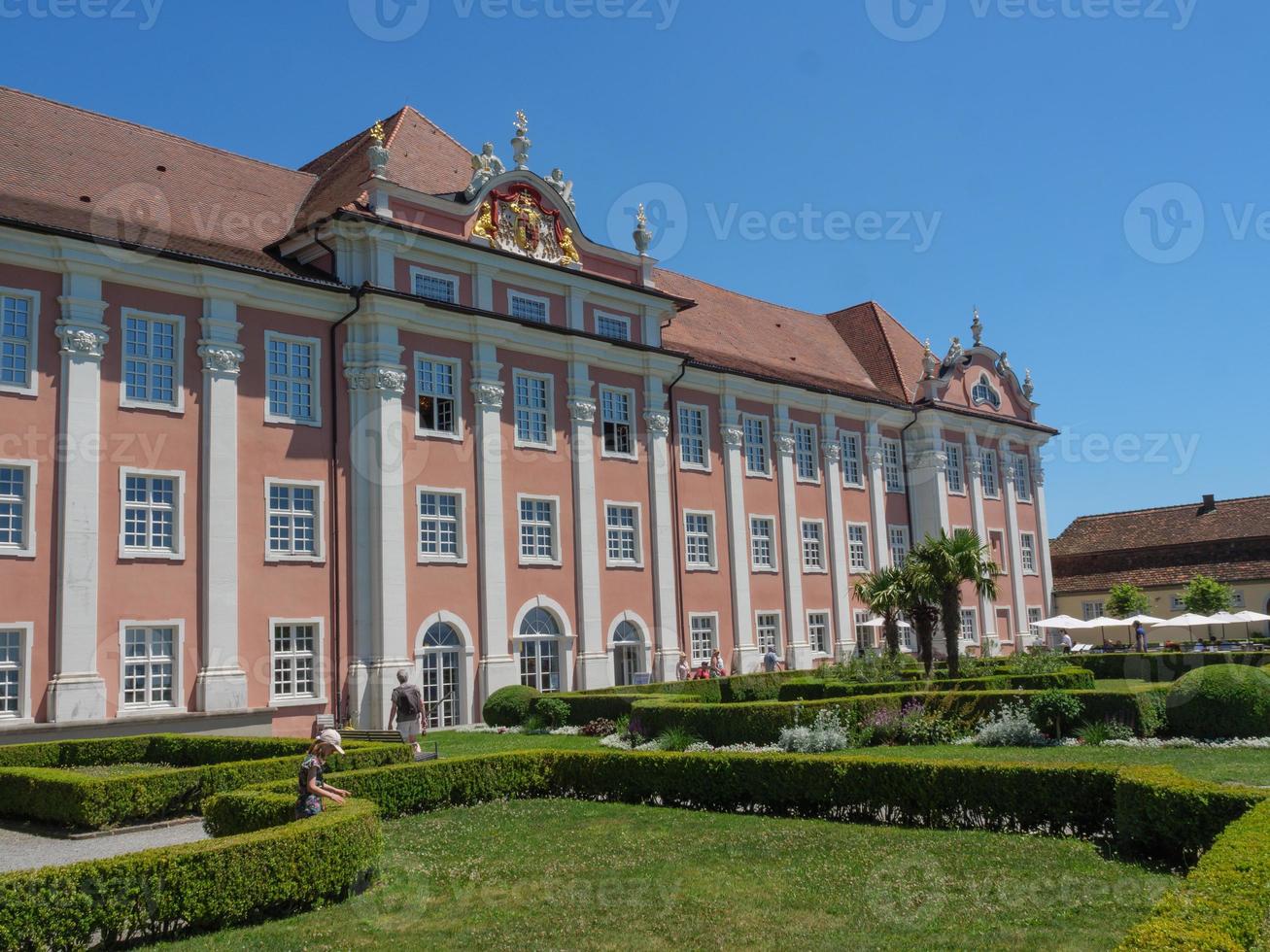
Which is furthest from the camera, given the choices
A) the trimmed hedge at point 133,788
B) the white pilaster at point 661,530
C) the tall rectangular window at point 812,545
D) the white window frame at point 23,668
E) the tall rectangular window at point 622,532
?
the tall rectangular window at point 812,545

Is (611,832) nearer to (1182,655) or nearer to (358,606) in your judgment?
(358,606)

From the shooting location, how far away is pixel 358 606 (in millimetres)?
28203

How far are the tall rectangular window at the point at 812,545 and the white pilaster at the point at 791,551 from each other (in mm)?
705

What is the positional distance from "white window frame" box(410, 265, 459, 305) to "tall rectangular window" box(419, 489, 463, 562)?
514 cm

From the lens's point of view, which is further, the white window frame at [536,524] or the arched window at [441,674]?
the white window frame at [536,524]

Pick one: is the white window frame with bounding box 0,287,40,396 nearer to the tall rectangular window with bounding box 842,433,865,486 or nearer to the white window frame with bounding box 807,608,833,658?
the white window frame with bounding box 807,608,833,658

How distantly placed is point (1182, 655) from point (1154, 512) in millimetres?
34275

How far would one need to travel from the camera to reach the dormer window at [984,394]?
52.6 meters

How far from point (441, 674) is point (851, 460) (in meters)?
22.3

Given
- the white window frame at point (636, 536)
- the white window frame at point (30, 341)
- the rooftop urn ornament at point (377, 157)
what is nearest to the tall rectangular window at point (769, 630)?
the white window frame at point (636, 536)

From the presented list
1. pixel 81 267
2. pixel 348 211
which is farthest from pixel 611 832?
pixel 348 211

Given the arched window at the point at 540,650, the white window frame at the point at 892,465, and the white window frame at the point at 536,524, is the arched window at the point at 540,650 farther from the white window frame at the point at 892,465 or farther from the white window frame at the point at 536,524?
the white window frame at the point at 892,465

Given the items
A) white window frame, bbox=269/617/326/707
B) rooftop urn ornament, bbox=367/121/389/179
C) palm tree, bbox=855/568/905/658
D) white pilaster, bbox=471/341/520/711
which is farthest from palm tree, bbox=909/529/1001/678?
rooftop urn ornament, bbox=367/121/389/179

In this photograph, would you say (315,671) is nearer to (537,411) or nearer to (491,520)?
(491,520)
